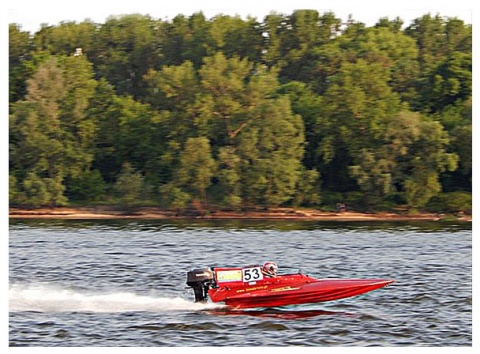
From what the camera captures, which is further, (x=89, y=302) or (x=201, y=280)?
(x=89, y=302)

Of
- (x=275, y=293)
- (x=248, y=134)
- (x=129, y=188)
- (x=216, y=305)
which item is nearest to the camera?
(x=275, y=293)

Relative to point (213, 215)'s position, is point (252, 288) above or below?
below

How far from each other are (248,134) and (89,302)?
29.7 m

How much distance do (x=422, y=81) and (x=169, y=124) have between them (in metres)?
17.7

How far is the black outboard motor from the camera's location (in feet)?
78.1

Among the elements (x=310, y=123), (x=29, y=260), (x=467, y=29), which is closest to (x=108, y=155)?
(x=310, y=123)

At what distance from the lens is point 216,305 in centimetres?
2431

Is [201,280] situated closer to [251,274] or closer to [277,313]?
[251,274]

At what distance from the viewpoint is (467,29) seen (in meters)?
69.1

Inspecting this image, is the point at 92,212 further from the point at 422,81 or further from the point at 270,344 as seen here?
the point at 270,344

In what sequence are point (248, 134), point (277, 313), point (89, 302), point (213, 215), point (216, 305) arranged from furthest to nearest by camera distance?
point (248, 134) → point (213, 215) → point (89, 302) → point (216, 305) → point (277, 313)

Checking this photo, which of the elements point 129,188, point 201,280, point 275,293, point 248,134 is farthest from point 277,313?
point 129,188

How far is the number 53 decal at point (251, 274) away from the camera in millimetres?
23906

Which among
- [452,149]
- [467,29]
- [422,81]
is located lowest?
[452,149]
